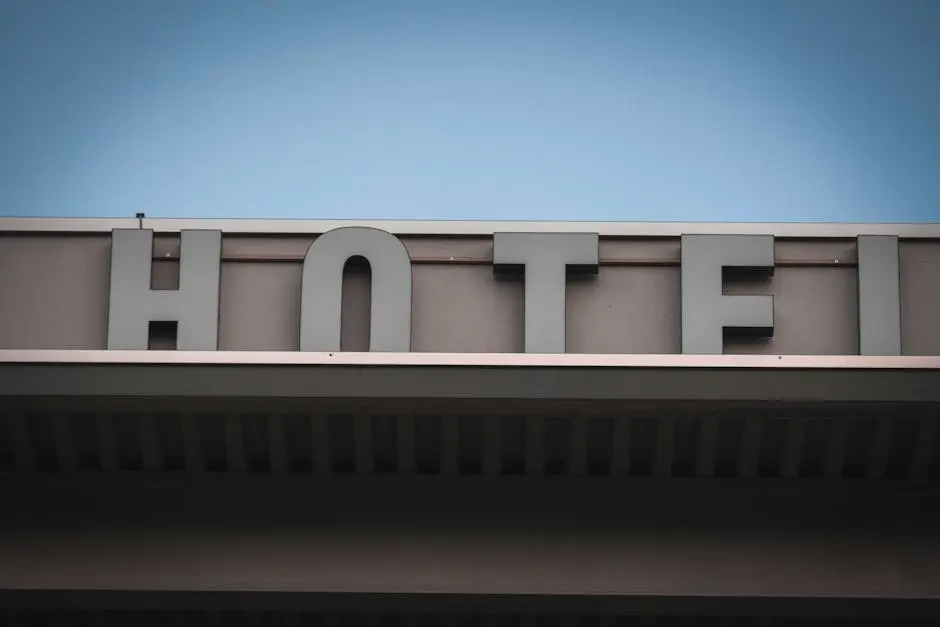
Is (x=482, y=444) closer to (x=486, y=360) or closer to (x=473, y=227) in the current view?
(x=486, y=360)

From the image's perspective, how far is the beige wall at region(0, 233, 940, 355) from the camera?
8.38 meters

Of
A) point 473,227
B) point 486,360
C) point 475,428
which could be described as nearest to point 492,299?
point 473,227

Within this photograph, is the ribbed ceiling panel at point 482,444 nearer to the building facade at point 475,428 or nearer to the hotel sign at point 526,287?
the building facade at point 475,428

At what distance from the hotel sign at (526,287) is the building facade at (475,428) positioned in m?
0.02

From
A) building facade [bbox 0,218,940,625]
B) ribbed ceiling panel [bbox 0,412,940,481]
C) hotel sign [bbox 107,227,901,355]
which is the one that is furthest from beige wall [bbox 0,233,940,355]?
ribbed ceiling panel [bbox 0,412,940,481]

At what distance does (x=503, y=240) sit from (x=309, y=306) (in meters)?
1.27

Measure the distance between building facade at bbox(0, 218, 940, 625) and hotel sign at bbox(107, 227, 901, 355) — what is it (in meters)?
0.02

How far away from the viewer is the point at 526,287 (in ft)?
26.8

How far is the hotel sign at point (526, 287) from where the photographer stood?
8.09 m

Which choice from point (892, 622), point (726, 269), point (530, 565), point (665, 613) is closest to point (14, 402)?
point (530, 565)

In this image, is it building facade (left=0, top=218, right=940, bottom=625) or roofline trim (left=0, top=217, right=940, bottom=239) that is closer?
building facade (left=0, top=218, right=940, bottom=625)

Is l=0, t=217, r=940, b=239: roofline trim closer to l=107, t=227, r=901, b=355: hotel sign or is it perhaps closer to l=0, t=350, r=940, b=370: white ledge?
l=107, t=227, r=901, b=355: hotel sign

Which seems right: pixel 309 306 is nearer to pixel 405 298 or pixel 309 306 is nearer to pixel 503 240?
pixel 405 298

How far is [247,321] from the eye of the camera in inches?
331
